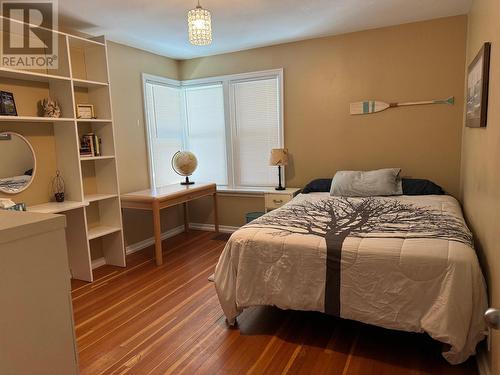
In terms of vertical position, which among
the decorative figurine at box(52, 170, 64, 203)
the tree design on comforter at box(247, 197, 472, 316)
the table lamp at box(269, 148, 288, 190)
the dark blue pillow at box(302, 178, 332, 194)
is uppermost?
the table lamp at box(269, 148, 288, 190)

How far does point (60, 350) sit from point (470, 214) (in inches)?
108

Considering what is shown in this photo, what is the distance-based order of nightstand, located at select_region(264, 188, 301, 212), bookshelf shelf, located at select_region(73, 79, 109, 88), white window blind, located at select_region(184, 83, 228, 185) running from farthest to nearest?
white window blind, located at select_region(184, 83, 228, 185) → nightstand, located at select_region(264, 188, 301, 212) → bookshelf shelf, located at select_region(73, 79, 109, 88)

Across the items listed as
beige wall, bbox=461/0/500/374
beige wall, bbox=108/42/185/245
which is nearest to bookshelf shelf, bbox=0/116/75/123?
beige wall, bbox=108/42/185/245

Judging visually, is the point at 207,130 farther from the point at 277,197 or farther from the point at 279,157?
the point at 277,197

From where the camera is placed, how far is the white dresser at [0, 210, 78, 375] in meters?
0.84

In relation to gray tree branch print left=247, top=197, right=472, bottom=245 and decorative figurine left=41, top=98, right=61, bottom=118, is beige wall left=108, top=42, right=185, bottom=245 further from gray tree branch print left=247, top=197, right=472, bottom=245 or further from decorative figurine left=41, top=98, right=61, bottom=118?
gray tree branch print left=247, top=197, right=472, bottom=245

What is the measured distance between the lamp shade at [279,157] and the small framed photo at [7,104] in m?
2.50

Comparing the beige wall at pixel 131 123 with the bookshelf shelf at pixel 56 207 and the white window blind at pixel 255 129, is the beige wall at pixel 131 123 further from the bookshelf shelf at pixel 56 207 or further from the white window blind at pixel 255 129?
the white window blind at pixel 255 129

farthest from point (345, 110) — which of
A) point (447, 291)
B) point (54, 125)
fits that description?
point (54, 125)

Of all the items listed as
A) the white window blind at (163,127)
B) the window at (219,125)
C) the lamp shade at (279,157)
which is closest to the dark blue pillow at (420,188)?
the lamp shade at (279,157)

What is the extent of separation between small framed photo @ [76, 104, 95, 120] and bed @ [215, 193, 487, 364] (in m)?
1.99

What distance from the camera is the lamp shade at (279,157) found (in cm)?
401

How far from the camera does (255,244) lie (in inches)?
88.4

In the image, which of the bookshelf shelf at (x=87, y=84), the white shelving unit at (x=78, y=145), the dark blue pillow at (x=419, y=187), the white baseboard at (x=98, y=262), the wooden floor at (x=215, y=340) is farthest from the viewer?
the white baseboard at (x=98, y=262)
